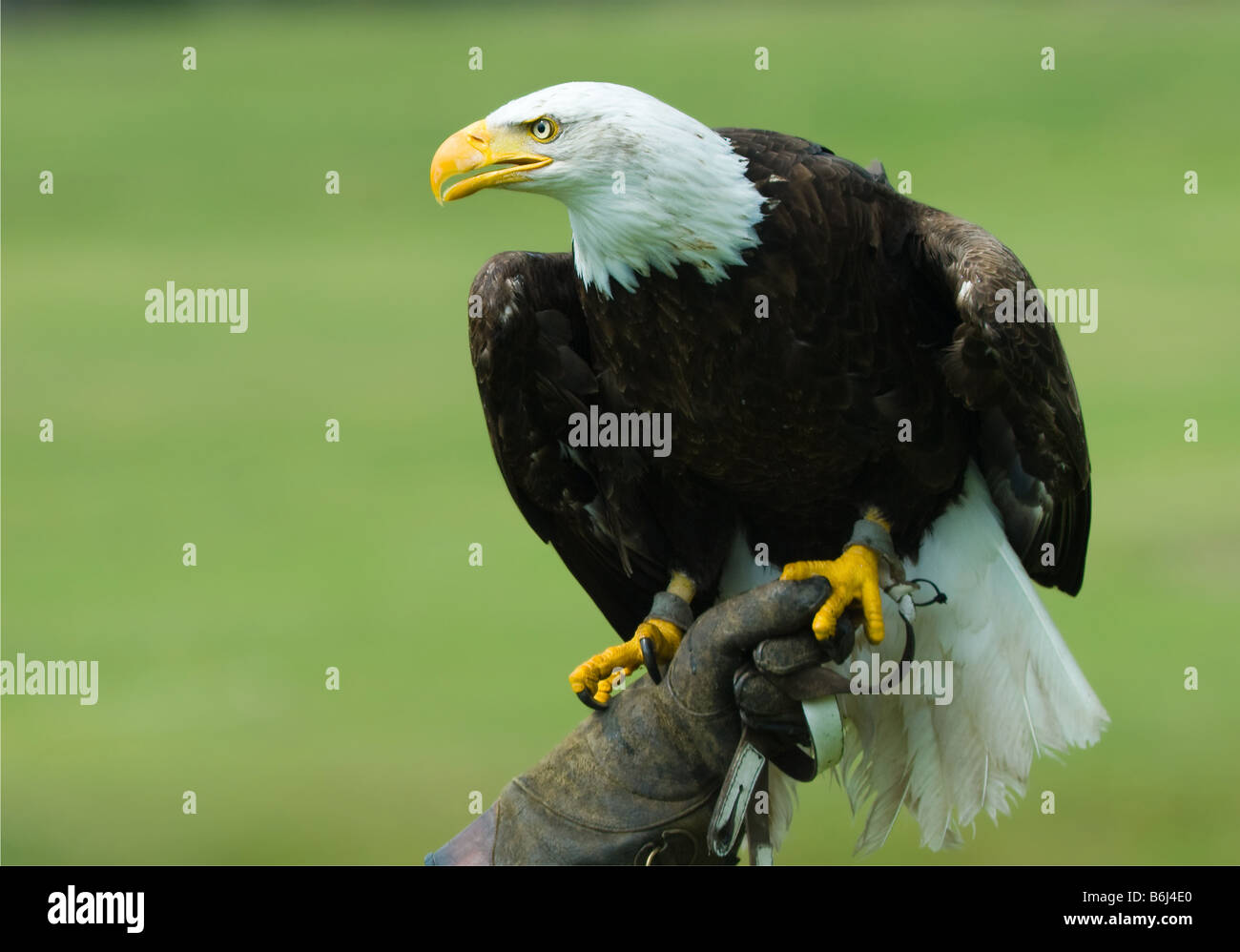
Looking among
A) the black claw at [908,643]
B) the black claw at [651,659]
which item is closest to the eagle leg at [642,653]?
the black claw at [651,659]

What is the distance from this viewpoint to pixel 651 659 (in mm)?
4812

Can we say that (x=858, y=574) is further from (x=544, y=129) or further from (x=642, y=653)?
(x=544, y=129)

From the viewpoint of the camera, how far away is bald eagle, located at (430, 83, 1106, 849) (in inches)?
171

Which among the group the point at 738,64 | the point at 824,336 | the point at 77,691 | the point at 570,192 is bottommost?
the point at 77,691

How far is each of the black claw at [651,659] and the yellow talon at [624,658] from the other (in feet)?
0.10

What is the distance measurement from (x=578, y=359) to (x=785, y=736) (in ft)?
3.88

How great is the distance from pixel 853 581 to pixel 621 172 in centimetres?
119

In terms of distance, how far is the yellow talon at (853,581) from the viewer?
4547 mm

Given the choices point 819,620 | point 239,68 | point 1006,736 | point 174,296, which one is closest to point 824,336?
point 819,620

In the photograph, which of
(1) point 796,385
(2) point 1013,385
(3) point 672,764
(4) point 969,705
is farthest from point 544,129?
(4) point 969,705

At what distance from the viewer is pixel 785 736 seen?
432 centimetres

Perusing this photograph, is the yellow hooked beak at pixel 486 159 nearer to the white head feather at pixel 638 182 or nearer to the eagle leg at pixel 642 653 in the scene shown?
the white head feather at pixel 638 182

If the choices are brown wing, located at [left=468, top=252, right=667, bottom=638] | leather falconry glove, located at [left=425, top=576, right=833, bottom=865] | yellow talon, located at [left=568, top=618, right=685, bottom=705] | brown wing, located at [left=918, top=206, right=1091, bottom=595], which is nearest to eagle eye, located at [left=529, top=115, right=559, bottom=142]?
brown wing, located at [left=468, top=252, right=667, bottom=638]

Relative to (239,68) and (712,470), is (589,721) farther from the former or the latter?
(239,68)
